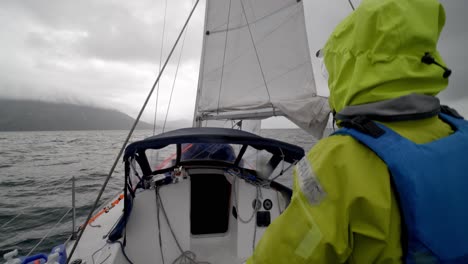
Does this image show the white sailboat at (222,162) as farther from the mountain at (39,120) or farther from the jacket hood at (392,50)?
the mountain at (39,120)

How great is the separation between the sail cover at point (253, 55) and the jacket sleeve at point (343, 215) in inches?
119

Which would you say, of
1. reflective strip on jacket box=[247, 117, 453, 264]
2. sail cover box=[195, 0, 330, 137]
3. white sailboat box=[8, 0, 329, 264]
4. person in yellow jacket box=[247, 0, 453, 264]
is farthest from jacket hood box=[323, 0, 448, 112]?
sail cover box=[195, 0, 330, 137]

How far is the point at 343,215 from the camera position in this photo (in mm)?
607

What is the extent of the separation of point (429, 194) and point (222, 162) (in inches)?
103

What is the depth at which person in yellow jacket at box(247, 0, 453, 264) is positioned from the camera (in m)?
0.59

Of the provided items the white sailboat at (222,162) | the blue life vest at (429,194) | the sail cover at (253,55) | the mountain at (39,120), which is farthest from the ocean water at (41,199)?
the mountain at (39,120)

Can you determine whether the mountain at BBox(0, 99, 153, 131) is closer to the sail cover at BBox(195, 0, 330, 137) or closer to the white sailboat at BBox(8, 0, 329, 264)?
the sail cover at BBox(195, 0, 330, 137)

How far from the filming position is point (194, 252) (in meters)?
2.76

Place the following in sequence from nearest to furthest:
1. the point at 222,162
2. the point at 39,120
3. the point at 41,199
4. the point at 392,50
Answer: the point at 392,50 → the point at 222,162 → the point at 41,199 → the point at 39,120

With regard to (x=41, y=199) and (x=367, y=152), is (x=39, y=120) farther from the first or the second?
(x=367, y=152)

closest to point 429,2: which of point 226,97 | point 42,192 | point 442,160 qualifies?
point 442,160

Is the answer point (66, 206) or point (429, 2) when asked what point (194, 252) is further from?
point (66, 206)

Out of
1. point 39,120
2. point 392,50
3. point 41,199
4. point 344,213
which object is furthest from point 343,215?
point 39,120

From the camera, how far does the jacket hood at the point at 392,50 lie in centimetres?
67
